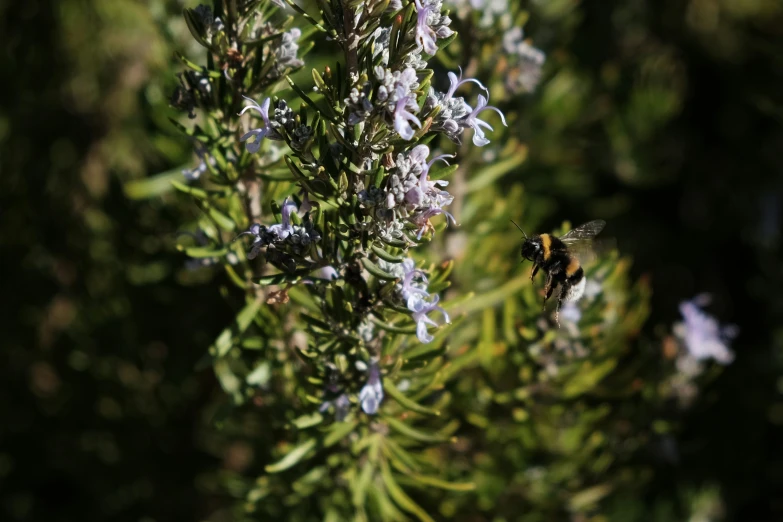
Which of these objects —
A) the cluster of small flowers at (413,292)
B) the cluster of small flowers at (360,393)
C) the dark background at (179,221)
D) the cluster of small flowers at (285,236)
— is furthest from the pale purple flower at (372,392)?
the dark background at (179,221)

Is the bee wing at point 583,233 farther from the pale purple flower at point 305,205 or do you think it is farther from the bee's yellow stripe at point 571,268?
the pale purple flower at point 305,205

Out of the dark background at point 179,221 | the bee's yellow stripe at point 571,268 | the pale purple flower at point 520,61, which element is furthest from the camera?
the dark background at point 179,221

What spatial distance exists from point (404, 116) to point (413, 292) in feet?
0.79

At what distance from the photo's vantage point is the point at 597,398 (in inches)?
62.1

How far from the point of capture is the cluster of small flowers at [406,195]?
0.83 meters

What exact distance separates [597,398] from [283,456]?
74 cm

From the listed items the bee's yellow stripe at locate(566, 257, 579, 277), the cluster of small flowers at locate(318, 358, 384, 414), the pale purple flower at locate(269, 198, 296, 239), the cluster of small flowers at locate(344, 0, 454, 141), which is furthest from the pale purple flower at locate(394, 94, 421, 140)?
the bee's yellow stripe at locate(566, 257, 579, 277)

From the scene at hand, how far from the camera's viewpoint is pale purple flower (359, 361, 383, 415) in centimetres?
100

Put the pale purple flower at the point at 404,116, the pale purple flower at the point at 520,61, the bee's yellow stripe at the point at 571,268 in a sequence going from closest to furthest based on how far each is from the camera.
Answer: the pale purple flower at the point at 404,116 < the bee's yellow stripe at the point at 571,268 < the pale purple flower at the point at 520,61

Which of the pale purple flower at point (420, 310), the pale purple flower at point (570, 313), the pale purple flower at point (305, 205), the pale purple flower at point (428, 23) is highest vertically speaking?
the pale purple flower at point (428, 23)

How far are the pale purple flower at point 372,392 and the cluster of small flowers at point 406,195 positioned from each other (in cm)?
25

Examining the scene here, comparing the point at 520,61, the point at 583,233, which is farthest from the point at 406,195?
the point at 520,61

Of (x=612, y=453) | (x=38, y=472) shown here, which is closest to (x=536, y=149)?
(x=612, y=453)

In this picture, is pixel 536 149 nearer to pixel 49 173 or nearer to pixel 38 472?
pixel 49 173
